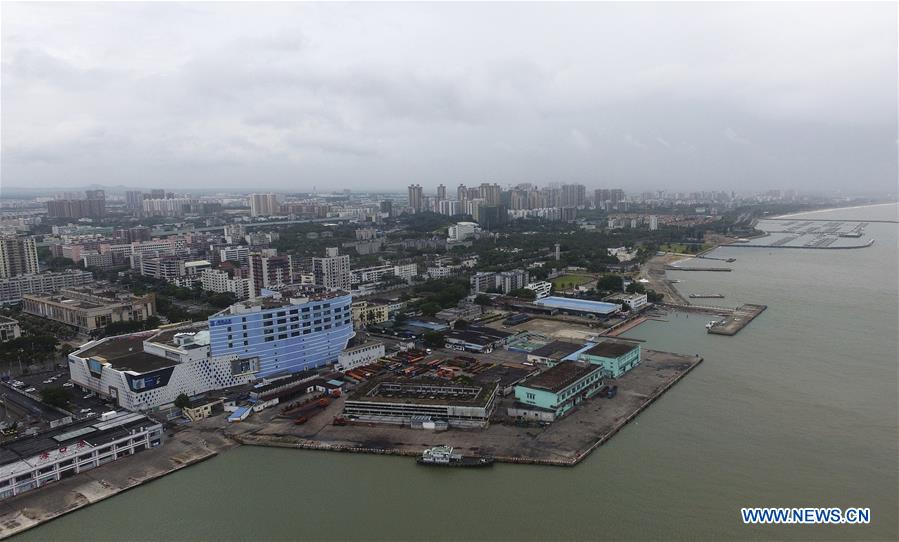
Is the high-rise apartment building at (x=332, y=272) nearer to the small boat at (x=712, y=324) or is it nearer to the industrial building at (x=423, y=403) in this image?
the industrial building at (x=423, y=403)

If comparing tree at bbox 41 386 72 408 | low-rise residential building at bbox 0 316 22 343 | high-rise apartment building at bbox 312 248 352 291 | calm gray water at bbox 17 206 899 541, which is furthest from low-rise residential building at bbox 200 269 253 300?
calm gray water at bbox 17 206 899 541

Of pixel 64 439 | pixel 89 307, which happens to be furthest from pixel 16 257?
pixel 64 439

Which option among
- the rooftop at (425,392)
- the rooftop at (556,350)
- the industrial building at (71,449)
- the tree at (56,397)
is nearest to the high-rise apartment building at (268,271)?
the tree at (56,397)

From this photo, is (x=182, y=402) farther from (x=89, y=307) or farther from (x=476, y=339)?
(x=89, y=307)

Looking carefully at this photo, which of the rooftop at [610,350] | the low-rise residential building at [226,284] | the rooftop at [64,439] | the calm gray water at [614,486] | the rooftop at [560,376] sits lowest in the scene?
the calm gray water at [614,486]

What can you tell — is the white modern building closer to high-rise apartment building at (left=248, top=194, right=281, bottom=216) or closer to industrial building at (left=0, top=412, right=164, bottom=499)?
high-rise apartment building at (left=248, top=194, right=281, bottom=216)

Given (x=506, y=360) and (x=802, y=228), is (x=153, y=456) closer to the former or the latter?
(x=506, y=360)
